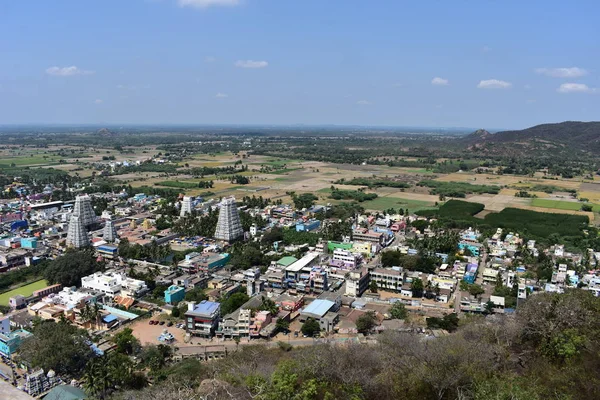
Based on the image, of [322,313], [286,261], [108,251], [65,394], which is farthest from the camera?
[108,251]

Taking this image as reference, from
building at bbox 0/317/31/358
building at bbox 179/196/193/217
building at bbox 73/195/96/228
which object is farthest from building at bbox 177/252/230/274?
building at bbox 179/196/193/217

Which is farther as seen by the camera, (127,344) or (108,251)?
(108,251)

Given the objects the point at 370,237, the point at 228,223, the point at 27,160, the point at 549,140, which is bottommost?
the point at 370,237

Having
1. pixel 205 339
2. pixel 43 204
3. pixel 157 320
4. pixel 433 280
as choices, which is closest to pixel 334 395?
pixel 205 339

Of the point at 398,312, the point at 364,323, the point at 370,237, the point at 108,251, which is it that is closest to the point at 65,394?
the point at 364,323

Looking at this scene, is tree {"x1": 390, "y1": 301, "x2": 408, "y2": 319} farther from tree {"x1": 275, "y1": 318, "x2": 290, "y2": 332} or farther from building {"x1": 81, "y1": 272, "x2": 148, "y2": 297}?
building {"x1": 81, "y1": 272, "x2": 148, "y2": 297}

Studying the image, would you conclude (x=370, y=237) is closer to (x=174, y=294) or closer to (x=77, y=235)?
(x=174, y=294)

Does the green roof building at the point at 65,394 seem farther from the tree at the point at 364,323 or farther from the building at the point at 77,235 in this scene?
the building at the point at 77,235
